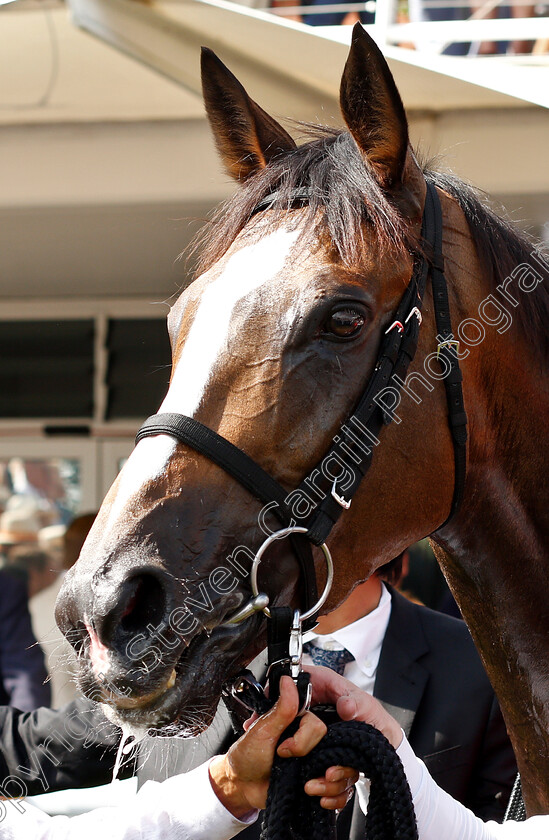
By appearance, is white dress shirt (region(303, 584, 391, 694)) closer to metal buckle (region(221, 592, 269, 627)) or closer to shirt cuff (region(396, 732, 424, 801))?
shirt cuff (region(396, 732, 424, 801))

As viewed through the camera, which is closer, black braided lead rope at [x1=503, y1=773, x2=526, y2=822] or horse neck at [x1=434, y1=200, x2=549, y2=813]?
horse neck at [x1=434, y1=200, x2=549, y2=813]

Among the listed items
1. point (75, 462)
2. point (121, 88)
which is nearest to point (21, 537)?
point (75, 462)

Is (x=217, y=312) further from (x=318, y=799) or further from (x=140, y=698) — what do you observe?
(x=318, y=799)

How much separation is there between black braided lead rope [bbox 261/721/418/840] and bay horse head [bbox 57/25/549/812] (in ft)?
0.59

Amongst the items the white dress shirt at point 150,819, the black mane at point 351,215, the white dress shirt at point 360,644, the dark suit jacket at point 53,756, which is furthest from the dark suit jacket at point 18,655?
the black mane at point 351,215

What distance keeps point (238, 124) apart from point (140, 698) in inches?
48.2

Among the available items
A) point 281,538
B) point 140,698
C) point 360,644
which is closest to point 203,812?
point 140,698

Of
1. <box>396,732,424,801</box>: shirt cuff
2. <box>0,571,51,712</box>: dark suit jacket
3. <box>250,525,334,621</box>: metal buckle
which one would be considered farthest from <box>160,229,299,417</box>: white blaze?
<box>0,571,51,712</box>: dark suit jacket

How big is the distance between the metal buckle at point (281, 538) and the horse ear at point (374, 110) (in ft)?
2.34

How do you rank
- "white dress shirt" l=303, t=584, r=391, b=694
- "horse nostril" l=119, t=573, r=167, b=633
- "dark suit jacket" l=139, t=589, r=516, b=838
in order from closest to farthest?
1. "horse nostril" l=119, t=573, r=167, b=633
2. "dark suit jacket" l=139, t=589, r=516, b=838
3. "white dress shirt" l=303, t=584, r=391, b=694

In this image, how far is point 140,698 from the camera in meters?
1.19

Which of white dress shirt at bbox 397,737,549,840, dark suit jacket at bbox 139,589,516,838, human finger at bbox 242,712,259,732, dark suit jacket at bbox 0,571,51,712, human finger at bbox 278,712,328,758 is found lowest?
dark suit jacket at bbox 0,571,51,712

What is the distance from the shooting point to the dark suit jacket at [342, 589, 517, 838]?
2094 mm

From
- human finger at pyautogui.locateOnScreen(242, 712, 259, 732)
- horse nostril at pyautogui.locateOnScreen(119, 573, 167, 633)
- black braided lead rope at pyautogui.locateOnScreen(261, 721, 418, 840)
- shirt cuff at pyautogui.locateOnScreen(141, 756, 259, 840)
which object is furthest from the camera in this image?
shirt cuff at pyautogui.locateOnScreen(141, 756, 259, 840)
